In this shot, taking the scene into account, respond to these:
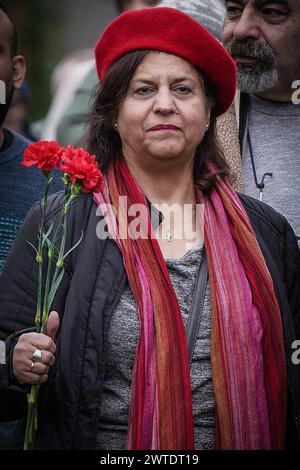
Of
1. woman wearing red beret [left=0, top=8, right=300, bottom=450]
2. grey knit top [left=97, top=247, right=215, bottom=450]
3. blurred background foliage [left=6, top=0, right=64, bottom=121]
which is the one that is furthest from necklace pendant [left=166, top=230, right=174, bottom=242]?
blurred background foliage [left=6, top=0, right=64, bottom=121]

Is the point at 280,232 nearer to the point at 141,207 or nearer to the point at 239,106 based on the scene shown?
the point at 141,207

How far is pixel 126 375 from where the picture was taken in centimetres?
279

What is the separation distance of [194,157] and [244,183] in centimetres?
44

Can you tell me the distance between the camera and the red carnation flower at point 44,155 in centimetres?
266

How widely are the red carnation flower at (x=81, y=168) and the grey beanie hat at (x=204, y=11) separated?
1.74 m

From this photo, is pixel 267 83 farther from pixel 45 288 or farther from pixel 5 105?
pixel 45 288

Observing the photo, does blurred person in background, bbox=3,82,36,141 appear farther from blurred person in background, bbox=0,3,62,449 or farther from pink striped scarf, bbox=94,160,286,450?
pink striped scarf, bbox=94,160,286,450

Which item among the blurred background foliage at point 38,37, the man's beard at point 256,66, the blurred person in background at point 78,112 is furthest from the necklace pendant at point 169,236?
the blurred background foliage at point 38,37

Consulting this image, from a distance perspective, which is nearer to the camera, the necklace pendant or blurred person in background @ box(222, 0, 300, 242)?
the necklace pendant

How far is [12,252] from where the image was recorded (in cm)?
286

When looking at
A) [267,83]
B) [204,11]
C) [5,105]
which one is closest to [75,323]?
[5,105]

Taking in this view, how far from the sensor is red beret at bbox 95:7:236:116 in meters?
2.97

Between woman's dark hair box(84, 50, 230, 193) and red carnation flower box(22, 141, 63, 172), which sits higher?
woman's dark hair box(84, 50, 230, 193)

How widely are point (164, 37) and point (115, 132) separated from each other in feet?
1.21
